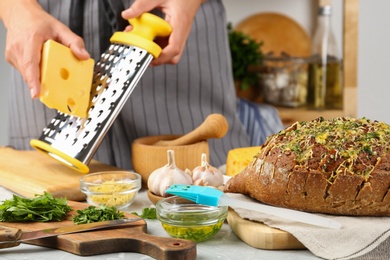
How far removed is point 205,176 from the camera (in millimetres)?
1262

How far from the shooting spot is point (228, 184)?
1.20 meters

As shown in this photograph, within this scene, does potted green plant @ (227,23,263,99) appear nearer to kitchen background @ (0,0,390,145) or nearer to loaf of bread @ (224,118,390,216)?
kitchen background @ (0,0,390,145)

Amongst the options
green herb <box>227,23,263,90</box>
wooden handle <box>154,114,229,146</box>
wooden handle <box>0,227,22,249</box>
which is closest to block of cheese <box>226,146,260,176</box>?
wooden handle <box>154,114,229,146</box>

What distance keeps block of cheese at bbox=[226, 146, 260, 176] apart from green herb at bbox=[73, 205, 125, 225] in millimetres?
307

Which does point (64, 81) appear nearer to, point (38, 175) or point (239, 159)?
point (38, 175)

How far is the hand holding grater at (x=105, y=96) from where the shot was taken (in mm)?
1391

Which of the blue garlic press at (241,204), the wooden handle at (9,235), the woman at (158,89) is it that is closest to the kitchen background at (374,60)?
the woman at (158,89)

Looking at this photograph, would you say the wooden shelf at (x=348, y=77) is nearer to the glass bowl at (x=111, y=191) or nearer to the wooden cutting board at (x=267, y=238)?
the glass bowl at (x=111, y=191)

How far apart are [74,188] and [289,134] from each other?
16.6 inches

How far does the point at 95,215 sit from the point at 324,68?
1750 millimetres

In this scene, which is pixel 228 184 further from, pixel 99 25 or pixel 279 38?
pixel 279 38

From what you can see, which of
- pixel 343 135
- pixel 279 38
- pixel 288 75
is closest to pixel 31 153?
pixel 343 135

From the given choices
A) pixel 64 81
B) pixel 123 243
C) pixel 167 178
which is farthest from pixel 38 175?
pixel 123 243

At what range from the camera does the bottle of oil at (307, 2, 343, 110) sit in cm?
271
